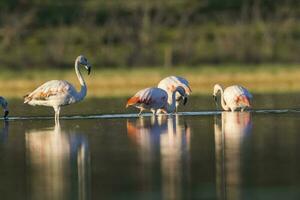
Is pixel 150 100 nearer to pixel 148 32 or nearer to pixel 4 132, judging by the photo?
pixel 4 132

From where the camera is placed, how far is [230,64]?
36031mm

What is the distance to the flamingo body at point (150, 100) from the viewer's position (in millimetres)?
19031

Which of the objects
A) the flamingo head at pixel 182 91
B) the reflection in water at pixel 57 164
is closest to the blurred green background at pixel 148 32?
the flamingo head at pixel 182 91

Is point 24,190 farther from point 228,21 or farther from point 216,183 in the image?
point 228,21

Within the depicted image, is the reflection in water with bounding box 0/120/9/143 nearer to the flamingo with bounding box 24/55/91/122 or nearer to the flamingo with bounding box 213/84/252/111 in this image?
the flamingo with bounding box 24/55/91/122

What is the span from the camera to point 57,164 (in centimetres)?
1257

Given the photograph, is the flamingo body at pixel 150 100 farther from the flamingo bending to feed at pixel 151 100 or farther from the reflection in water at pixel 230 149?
the reflection in water at pixel 230 149

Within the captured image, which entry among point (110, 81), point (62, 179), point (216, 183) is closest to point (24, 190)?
point (62, 179)

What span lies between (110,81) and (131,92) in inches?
189

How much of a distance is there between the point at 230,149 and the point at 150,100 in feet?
18.4

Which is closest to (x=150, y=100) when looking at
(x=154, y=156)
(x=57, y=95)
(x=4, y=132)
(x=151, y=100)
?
(x=151, y=100)

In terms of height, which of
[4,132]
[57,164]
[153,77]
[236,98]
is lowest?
[57,164]

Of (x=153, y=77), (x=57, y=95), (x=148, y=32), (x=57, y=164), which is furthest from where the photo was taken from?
(x=148, y=32)

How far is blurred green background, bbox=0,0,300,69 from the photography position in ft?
124
